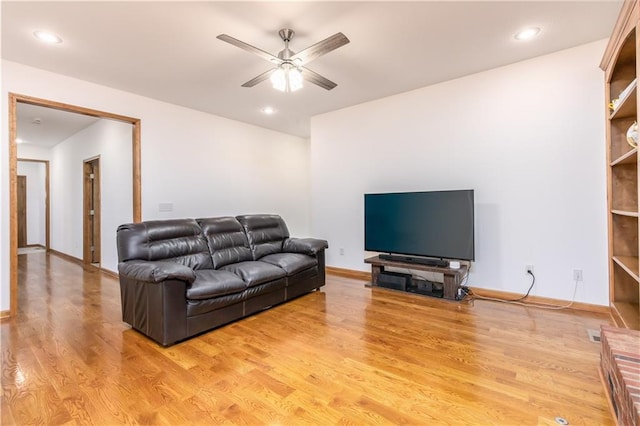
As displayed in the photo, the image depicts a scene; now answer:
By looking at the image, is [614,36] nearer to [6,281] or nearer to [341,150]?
[341,150]

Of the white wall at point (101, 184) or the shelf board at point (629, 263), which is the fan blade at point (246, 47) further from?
the white wall at point (101, 184)

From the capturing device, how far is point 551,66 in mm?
3078

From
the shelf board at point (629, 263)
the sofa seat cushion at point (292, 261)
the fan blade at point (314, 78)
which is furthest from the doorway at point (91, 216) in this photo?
the shelf board at point (629, 263)

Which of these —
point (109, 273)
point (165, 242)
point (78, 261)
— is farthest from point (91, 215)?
point (165, 242)

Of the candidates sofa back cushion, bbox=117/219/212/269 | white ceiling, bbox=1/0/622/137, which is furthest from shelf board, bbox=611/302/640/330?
sofa back cushion, bbox=117/219/212/269

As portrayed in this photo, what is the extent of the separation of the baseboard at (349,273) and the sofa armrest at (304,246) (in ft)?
3.25

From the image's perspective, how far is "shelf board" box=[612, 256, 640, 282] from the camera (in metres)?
2.06

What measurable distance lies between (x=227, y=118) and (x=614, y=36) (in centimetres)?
480

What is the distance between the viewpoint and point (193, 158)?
4637mm

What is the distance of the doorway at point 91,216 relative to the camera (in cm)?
557

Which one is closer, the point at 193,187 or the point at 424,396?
the point at 424,396

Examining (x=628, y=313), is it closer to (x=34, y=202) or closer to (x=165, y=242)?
(x=165, y=242)

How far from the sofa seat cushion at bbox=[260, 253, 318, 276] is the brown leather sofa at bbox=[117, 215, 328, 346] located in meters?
0.01

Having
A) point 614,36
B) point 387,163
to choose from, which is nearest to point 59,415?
point 387,163
